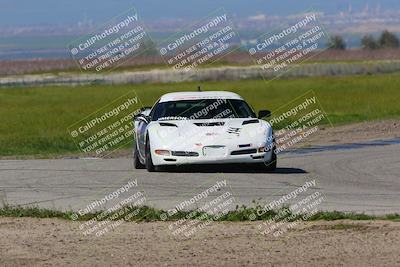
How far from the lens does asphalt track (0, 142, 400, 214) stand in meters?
15.7

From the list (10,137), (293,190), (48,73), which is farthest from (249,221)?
(48,73)

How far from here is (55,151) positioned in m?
28.3

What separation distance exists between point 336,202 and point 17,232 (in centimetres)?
427

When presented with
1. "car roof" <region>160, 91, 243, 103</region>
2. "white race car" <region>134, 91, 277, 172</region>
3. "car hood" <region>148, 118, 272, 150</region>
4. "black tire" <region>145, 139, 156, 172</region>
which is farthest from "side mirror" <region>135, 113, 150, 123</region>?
"black tire" <region>145, 139, 156, 172</region>

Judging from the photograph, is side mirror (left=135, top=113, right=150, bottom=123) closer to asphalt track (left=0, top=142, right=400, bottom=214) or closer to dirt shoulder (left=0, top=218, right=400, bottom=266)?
asphalt track (left=0, top=142, right=400, bottom=214)

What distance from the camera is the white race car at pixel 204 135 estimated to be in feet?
63.5

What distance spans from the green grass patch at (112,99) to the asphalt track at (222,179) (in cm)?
694

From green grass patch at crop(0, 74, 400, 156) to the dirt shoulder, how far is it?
14.2 metres

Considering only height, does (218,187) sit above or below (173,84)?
above

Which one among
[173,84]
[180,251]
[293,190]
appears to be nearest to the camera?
[180,251]

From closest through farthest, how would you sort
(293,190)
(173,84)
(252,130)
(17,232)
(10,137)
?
(17,232) < (293,190) < (252,130) < (10,137) < (173,84)

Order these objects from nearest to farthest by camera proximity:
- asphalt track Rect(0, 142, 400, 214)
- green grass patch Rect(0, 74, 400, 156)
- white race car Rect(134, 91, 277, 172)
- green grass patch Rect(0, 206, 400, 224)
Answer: green grass patch Rect(0, 206, 400, 224), asphalt track Rect(0, 142, 400, 214), white race car Rect(134, 91, 277, 172), green grass patch Rect(0, 74, 400, 156)

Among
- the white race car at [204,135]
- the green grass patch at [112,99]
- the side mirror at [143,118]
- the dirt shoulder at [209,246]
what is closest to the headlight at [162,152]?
the white race car at [204,135]

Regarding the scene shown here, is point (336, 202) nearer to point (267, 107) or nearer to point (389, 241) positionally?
point (389, 241)
